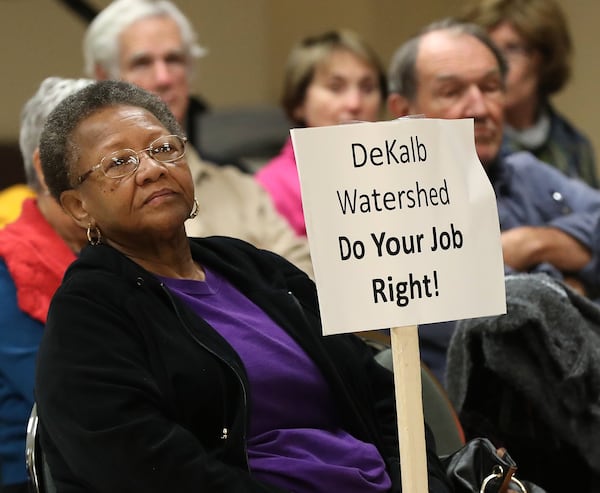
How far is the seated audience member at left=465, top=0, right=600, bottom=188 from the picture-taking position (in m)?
3.87

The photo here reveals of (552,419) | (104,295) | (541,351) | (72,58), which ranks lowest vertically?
(552,419)

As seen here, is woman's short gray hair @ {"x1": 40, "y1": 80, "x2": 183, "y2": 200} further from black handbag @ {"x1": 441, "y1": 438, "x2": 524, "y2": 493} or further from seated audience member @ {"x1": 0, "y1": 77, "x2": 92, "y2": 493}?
black handbag @ {"x1": 441, "y1": 438, "x2": 524, "y2": 493}

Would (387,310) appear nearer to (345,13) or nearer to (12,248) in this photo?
(12,248)

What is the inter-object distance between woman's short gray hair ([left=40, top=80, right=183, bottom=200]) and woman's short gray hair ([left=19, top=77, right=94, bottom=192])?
557 millimetres

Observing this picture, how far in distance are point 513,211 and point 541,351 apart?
2.65 feet

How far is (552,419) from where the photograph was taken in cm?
234

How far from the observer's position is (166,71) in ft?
11.0

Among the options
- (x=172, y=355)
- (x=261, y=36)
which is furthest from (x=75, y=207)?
(x=261, y=36)

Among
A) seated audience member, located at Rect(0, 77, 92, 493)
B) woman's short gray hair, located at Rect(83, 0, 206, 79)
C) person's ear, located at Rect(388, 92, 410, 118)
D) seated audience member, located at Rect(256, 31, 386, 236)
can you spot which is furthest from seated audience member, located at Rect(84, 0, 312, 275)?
seated audience member, located at Rect(0, 77, 92, 493)

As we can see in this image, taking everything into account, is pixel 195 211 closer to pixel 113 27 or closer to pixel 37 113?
pixel 37 113

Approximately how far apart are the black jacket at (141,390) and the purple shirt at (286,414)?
0.13 ft

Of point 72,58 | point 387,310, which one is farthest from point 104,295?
point 72,58

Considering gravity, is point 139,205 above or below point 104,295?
above

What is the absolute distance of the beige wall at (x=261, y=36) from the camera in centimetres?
522
